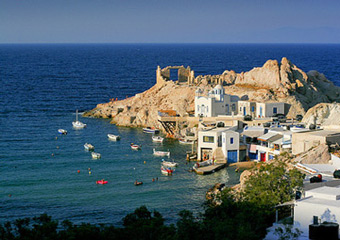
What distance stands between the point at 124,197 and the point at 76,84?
112578 mm

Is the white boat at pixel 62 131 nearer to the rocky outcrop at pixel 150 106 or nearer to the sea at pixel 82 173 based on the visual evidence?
the sea at pixel 82 173

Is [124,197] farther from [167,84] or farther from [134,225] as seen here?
[167,84]

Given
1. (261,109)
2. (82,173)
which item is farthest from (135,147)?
(261,109)

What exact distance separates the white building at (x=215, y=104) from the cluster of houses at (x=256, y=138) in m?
1.80

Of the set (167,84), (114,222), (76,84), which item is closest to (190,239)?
(114,222)

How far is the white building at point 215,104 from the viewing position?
290ft

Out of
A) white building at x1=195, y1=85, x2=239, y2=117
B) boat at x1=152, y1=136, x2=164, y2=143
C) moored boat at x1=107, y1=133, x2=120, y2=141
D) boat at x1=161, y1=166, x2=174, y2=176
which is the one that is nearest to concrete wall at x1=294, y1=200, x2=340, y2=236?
boat at x1=161, y1=166, x2=174, y2=176

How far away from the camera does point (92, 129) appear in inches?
3684

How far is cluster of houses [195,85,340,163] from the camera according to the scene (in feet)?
211

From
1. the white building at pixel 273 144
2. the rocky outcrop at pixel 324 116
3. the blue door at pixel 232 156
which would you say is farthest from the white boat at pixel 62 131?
the rocky outcrop at pixel 324 116

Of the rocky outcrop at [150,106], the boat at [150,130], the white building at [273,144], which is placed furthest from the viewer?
the rocky outcrop at [150,106]

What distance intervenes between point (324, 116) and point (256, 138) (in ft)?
34.0

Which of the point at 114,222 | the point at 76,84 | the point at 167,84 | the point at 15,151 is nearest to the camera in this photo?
the point at 114,222

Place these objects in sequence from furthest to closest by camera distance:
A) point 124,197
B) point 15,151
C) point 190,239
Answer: point 15,151
point 124,197
point 190,239
